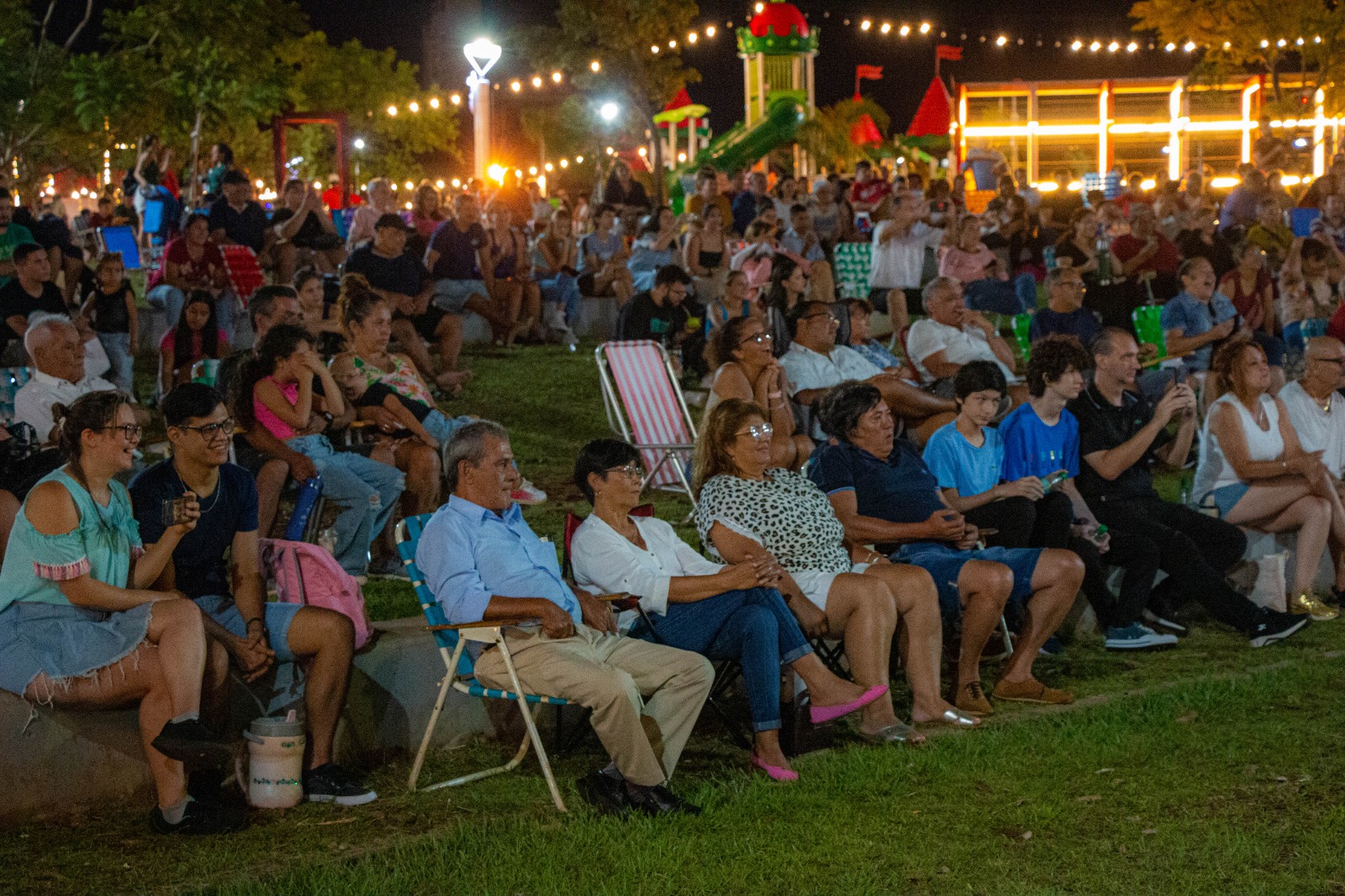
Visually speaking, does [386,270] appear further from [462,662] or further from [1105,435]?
[462,662]

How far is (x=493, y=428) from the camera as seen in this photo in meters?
5.22

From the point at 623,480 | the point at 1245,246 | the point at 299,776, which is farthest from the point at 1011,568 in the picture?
the point at 1245,246

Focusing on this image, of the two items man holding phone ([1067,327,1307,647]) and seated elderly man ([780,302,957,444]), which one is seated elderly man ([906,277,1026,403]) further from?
man holding phone ([1067,327,1307,647])

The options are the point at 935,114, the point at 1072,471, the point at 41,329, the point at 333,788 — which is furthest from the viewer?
the point at 935,114

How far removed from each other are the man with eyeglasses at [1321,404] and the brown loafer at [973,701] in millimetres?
3028

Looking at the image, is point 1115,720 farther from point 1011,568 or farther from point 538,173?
point 538,173

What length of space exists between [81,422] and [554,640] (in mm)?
1667

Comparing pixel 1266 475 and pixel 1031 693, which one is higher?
pixel 1266 475

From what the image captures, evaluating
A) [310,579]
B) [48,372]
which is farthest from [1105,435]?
[48,372]

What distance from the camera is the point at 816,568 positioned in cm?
579

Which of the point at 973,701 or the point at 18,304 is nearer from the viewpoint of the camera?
the point at 973,701

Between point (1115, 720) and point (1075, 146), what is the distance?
41.3 meters

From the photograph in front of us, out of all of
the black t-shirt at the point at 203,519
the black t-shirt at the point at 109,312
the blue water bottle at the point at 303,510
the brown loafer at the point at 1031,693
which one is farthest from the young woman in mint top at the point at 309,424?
the black t-shirt at the point at 109,312

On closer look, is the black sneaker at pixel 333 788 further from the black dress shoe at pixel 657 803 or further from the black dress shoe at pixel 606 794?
the black dress shoe at pixel 657 803
